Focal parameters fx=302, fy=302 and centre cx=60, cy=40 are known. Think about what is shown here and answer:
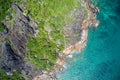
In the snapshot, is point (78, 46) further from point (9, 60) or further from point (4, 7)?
point (4, 7)

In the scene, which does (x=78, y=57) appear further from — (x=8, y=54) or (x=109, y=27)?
(x=8, y=54)

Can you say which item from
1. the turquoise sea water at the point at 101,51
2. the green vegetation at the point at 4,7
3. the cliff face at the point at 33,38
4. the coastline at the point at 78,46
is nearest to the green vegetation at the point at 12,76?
the cliff face at the point at 33,38

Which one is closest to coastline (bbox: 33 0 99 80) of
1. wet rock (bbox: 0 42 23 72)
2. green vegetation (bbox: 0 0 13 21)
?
wet rock (bbox: 0 42 23 72)

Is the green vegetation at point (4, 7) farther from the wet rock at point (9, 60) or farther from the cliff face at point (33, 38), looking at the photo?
the wet rock at point (9, 60)

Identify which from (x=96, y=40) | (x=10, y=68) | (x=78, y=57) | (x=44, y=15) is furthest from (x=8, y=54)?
(x=96, y=40)

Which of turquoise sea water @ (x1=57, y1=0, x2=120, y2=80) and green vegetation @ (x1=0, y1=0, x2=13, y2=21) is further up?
green vegetation @ (x1=0, y1=0, x2=13, y2=21)

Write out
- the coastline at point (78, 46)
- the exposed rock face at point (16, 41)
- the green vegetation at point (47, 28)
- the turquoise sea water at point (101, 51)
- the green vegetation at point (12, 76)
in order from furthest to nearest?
the coastline at point (78, 46), the turquoise sea water at point (101, 51), the green vegetation at point (12, 76), the green vegetation at point (47, 28), the exposed rock face at point (16, 41)

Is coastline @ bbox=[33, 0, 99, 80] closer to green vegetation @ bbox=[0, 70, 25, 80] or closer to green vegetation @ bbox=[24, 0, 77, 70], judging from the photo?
green vegetation @ bbox=[24, 0, 77, 70]
